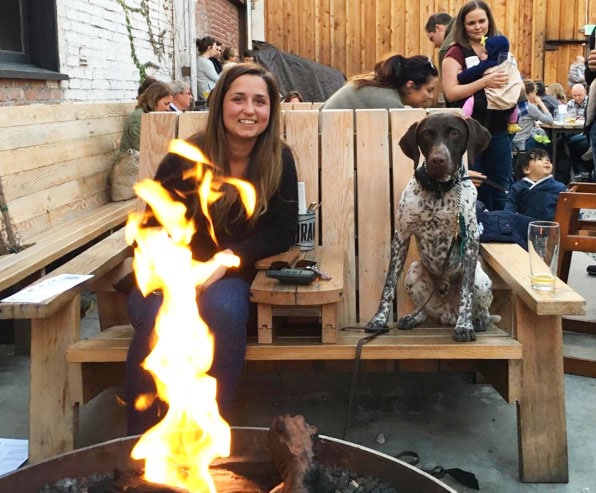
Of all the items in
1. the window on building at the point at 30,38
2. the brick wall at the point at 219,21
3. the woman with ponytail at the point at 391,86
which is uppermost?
the brick wall at the point at 219,21

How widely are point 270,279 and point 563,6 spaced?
14.2m

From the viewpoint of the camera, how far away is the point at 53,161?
5.30m

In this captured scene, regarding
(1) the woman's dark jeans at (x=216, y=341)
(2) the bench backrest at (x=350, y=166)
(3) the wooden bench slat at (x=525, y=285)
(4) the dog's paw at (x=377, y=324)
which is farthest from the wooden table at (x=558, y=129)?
(1) the woman's dark jeans at (x=216, y=341)

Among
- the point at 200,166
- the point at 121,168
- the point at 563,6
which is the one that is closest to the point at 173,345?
the point at 200,166

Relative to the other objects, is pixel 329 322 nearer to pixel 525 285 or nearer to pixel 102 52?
pixel 525 285

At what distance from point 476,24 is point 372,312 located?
278cm

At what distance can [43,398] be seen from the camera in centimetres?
285

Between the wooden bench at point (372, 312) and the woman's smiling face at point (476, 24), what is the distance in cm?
201

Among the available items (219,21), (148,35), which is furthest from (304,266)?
(219,21)

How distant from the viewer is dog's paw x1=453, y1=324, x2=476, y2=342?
2.92m

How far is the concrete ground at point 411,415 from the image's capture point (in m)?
3.04

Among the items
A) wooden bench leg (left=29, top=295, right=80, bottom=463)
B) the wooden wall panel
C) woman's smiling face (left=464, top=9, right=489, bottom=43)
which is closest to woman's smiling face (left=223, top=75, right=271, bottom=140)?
wooden bench leg (left=29, top=295, right=80, bottom=463)

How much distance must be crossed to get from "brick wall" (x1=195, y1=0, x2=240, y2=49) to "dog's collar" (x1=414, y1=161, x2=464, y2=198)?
352 inches

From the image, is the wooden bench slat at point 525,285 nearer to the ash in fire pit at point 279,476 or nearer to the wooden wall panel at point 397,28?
the ash in fire pit at point 279,476
